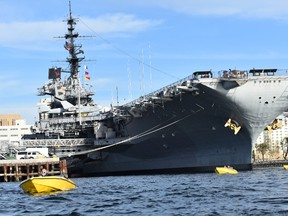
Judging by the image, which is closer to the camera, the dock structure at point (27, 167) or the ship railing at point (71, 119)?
the dock structure at point (27, 167)

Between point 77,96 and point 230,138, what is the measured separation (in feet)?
70.3

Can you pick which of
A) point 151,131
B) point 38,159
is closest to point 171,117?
point 151,131

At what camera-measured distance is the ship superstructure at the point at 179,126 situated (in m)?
38.5

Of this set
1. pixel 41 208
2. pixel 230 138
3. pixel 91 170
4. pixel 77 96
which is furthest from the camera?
pixel 77 96

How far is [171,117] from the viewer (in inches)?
1676

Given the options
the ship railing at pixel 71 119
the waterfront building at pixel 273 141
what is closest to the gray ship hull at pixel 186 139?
the ship railing at pixel 71 119

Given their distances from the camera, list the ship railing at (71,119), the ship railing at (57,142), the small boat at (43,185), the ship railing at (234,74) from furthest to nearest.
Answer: the ship railing at (71,119), the ship railing at (57,142), the ship railing at (234,74), the small boat at (43,185)

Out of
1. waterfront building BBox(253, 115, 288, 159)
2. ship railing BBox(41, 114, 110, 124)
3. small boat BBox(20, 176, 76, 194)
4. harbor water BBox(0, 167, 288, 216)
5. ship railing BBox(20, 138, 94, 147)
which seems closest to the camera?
Result: harbor water BBox(0, 167, 288, 216)

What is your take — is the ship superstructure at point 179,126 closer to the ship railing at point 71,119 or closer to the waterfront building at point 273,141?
the ship railing at point 71,119

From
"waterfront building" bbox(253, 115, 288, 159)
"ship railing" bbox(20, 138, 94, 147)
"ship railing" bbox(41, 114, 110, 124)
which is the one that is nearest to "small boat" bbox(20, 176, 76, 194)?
"ship railing" bbox(41, 114, 110, 124)

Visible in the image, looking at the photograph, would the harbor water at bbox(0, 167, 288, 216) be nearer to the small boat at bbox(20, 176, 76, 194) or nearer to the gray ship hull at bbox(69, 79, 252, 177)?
the small boat at bbox(20, 176, 76, 194)

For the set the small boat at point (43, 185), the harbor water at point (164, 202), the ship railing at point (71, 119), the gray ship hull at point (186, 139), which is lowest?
the harbor water at point (164, 202)

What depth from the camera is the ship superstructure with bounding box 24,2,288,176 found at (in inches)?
1517

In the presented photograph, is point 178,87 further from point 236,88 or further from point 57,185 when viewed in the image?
point 57,185
